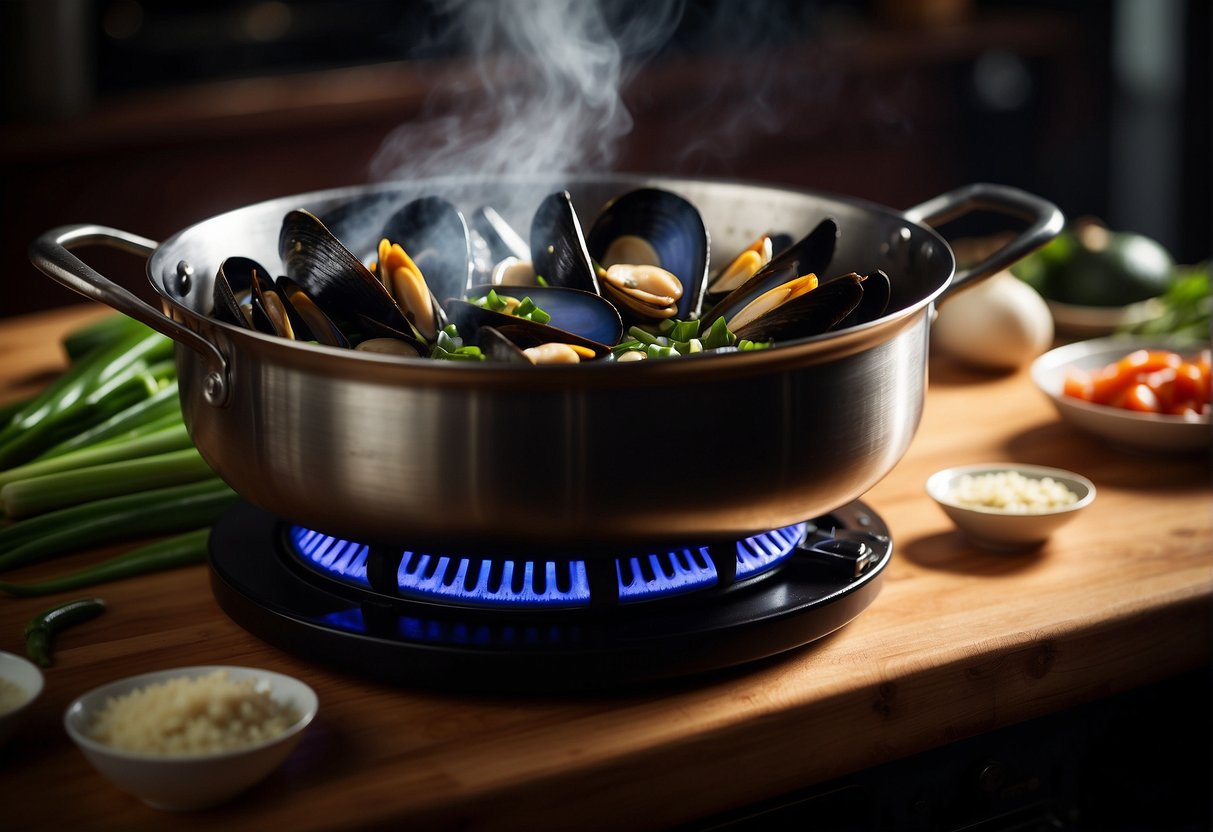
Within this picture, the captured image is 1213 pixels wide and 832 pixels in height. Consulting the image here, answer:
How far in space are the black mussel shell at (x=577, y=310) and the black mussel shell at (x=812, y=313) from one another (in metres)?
0.13

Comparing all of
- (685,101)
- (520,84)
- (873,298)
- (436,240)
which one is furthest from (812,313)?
(685,101)

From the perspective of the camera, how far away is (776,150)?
4.00 meters

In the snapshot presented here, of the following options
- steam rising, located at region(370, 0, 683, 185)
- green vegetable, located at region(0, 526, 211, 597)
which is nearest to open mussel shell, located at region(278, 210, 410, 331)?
green vegetable, located at region(0, 526, 211, 597)

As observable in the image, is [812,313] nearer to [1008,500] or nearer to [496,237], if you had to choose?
[1008,500]

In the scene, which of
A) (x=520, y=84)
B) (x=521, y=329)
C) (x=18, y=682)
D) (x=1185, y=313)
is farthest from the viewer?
(x=520, y=84)

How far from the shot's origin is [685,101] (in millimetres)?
3832

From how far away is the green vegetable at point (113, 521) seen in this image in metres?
1.25

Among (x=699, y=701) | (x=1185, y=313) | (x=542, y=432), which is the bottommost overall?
(x=699, y=701)

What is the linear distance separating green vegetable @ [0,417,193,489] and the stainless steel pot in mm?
353

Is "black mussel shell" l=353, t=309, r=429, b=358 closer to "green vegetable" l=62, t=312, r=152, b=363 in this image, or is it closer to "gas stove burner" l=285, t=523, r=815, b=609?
"gas stove burner" l=285, t=523, r=815, b=609

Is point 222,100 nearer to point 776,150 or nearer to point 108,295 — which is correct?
point 776,150

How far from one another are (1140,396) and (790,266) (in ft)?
1.93

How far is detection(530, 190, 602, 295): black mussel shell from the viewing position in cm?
127

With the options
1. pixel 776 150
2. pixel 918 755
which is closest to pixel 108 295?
pixel 918 755
